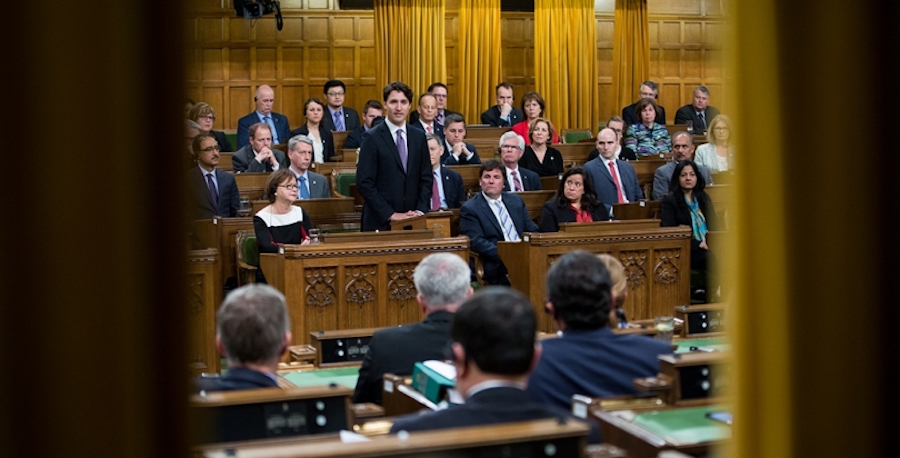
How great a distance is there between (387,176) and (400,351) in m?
3.62

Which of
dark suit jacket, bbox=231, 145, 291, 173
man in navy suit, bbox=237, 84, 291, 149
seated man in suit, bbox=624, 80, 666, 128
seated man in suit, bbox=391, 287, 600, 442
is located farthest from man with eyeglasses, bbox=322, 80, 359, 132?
seated man in suit, bbox=391, 287, 600, 442

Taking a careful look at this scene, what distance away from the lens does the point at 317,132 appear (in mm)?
10812

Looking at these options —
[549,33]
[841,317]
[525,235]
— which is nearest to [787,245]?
[841,317]

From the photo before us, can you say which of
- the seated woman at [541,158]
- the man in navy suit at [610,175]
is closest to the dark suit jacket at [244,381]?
the man in navy suit at [610,175]

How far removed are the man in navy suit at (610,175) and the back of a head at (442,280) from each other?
4869 millimetres

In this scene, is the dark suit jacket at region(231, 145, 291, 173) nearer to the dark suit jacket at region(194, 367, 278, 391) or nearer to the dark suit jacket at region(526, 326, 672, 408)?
the dark suit jacket at region(526, 326, 672, 408)

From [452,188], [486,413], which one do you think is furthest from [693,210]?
[486,413]

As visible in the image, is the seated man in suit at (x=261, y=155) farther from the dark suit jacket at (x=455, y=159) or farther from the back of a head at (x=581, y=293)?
the back of a head at (x=581, y=293)

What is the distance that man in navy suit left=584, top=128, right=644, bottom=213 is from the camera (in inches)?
342

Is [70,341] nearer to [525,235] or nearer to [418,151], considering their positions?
[525,235]

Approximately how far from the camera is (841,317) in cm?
224

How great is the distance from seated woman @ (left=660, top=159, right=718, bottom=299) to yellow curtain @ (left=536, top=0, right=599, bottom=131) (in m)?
7.03

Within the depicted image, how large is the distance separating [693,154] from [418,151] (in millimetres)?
2851

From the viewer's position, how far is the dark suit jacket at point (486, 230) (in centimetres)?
724
